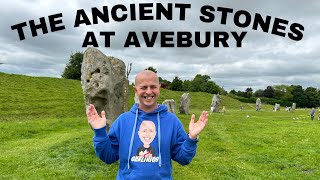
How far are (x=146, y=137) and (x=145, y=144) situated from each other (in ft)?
0.34

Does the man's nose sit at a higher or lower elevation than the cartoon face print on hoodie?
higher

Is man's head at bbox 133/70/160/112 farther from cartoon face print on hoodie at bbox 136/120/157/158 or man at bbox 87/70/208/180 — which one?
cartoon face print on hoodie at bbox 136/120/157/158

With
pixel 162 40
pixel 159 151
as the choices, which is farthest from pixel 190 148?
pixel 162 40

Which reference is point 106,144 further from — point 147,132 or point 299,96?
point 299,96

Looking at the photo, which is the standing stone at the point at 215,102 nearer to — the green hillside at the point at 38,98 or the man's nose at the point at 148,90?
the green hillside at the point at 38,98

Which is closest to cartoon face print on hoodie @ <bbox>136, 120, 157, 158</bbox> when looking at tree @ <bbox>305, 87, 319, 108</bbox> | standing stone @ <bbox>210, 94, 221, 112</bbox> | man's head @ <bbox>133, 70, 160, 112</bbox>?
man's head @ <bbox>133, 70, 160, 112</bbox>

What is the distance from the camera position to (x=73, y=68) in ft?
298

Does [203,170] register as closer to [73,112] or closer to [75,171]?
[75,171]

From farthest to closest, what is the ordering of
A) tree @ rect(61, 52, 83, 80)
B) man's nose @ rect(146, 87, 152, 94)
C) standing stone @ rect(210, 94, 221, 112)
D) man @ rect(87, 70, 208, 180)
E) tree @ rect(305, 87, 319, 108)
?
tree @ rect(305, 87, 319, 108), tree @ rect(61, 52, 83, 80), standing stone @ rect(210, 94, 221, 112), man's nose @ rect(146, 87, 152, 94), man @ rect(87, 70, 208, 180)

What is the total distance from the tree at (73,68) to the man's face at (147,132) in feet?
283

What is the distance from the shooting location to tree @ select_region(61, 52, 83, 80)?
9006 centimetres

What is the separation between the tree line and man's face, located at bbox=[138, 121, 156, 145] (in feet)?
283

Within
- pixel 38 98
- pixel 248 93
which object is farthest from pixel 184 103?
pixel 248 93

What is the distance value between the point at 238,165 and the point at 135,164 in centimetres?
969
